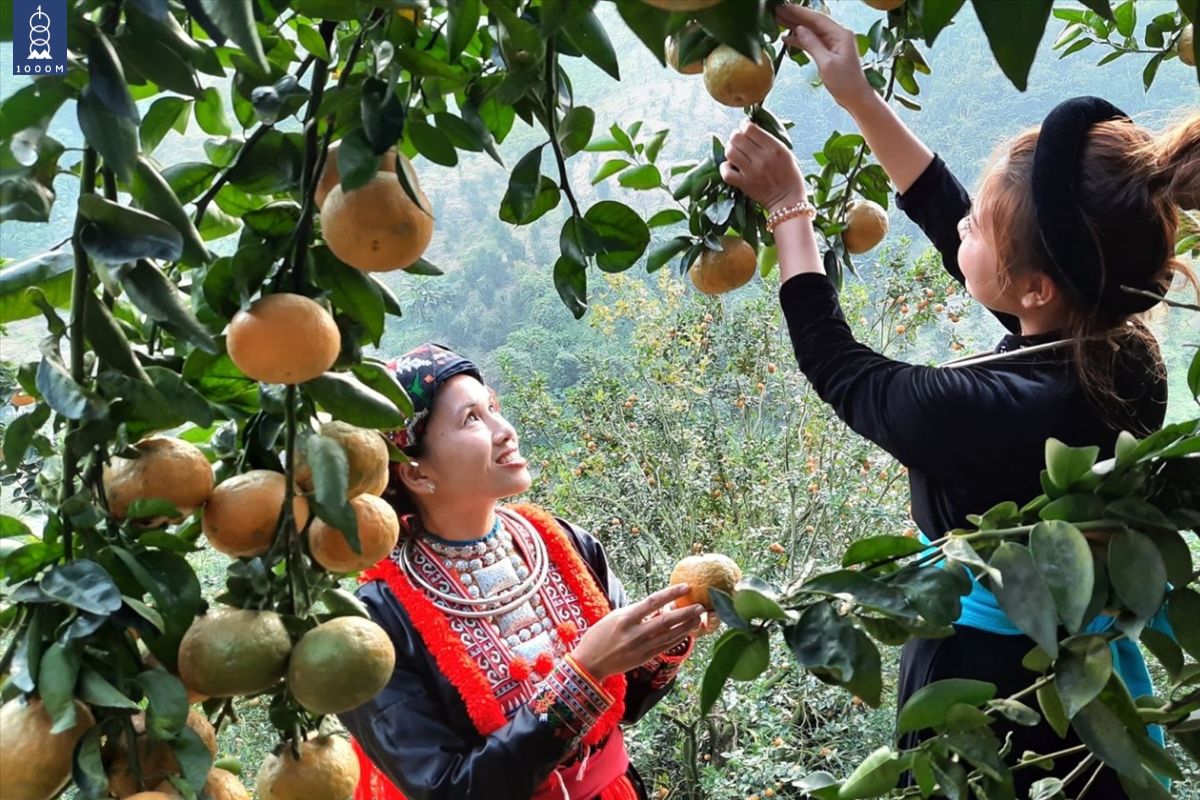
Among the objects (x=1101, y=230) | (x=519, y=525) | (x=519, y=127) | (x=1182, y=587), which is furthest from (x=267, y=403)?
(x=519, y=127)

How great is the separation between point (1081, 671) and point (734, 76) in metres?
0.32

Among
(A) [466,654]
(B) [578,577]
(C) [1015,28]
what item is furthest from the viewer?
(B) [578,577]

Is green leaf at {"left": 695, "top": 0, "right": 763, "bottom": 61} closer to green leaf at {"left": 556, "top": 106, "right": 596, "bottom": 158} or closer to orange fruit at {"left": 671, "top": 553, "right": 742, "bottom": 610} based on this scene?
green leaf at {"left": 556, "top": 106, "right": 596, "bottom": 158}

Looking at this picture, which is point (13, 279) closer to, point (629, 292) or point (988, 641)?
point (988, 641)

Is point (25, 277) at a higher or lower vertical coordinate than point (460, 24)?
lower

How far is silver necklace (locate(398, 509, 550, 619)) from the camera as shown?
1.15m

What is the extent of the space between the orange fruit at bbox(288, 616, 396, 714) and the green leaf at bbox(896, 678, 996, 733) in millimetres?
224

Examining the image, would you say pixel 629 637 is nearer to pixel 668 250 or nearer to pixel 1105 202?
pixel 668 250

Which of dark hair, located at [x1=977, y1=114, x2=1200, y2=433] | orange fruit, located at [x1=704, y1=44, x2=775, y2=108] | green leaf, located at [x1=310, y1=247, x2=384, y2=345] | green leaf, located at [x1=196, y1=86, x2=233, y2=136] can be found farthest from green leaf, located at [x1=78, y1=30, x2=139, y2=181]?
dark hair, located at [x1=977, y1=114, x2=1200, y2=433]

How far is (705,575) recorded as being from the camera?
81cm

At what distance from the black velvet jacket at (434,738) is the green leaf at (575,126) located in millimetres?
650

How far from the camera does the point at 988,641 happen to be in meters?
0.94

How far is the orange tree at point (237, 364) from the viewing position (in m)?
0.35

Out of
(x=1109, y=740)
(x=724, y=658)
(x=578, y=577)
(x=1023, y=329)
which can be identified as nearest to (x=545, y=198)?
(x=724, y=658)
